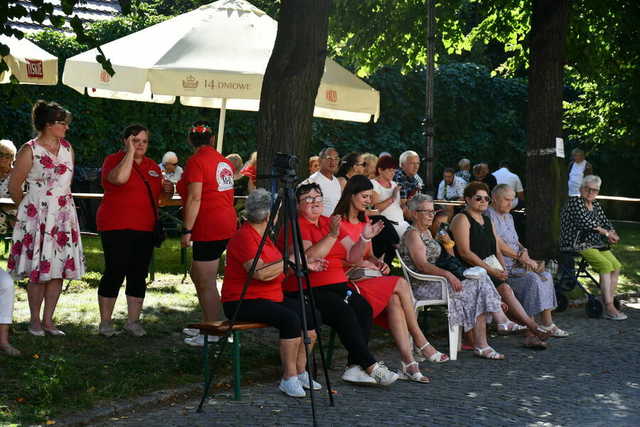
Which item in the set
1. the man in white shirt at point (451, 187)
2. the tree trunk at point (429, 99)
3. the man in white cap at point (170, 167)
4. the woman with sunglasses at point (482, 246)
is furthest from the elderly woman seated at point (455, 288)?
the man in white shirt at point (451, 187)

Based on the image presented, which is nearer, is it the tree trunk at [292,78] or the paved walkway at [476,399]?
the paved walkway at [476,399]

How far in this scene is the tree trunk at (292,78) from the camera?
929 centimetres

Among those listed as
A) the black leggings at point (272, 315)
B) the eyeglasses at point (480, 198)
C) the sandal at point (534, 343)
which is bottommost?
the sandal at point (534, 343)

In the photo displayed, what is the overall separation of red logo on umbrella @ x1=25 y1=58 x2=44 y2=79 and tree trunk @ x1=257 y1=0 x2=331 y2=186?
2767 millimetres

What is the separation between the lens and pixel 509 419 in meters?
6.85

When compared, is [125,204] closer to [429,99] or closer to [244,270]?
[244,270]

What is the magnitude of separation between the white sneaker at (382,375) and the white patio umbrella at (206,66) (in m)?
4.08

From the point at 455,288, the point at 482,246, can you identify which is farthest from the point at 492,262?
the point at 455,288

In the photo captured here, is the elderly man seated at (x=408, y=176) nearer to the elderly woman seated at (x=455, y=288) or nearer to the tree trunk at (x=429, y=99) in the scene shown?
the tree trunk at (x=429, y=99)

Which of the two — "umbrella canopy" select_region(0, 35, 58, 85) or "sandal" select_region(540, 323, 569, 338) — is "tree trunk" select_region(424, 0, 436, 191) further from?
"umbrella canopy" select_region(0, 35, 58, 85)

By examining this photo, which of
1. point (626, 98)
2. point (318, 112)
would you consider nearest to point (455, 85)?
point (626, 98)

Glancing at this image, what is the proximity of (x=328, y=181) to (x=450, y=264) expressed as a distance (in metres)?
2.09

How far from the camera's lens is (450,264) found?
31.7 feet

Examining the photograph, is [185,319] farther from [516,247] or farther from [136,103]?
[136,103]
